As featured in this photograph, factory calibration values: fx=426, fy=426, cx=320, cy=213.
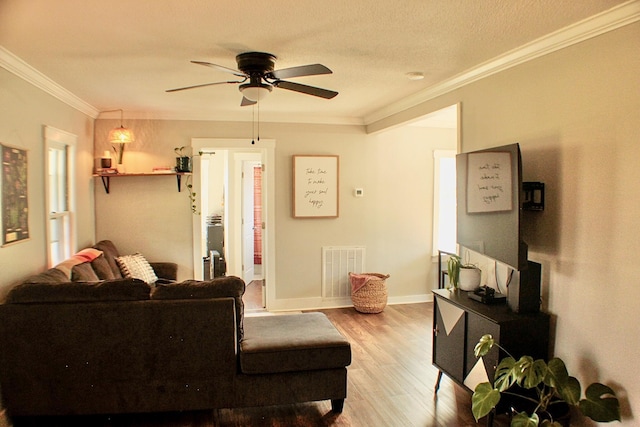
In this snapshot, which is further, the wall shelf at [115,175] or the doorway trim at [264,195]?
the doorway trim at [264,195]

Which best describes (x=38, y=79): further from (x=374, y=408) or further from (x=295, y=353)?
(x=374, y=408)

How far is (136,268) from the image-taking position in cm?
443

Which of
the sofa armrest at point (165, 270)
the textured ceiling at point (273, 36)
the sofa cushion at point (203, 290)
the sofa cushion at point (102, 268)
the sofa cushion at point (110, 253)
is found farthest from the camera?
the sofa armrest at point (165, 270)

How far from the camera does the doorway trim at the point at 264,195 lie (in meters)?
5.02

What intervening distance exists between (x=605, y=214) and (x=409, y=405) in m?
1.75

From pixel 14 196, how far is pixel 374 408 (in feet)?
9.54

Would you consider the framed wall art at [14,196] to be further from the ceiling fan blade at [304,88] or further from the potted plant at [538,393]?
the potted plant at [538,393]

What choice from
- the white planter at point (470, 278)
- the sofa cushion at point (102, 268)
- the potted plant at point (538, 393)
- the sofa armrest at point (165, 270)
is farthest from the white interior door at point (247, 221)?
the potted plant at point (538, 393)

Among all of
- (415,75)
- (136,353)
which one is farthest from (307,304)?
(415,75)

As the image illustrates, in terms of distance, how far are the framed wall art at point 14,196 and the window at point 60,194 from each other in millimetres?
399

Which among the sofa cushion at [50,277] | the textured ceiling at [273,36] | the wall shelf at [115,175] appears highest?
the textured ceiling at [273,36]

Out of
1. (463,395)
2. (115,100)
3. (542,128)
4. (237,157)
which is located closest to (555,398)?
(463,395)

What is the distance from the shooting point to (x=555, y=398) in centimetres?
246

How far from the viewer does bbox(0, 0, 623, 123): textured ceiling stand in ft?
6.95
